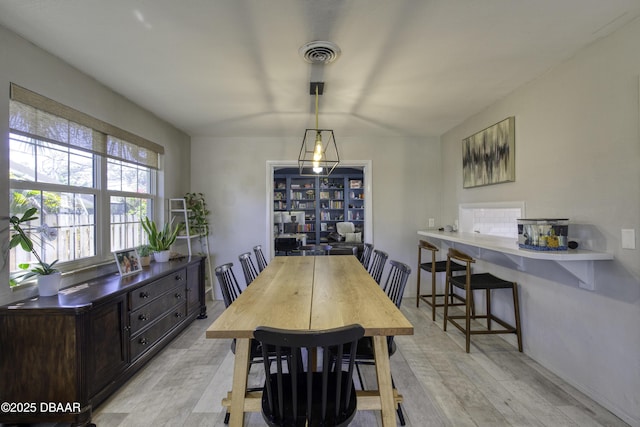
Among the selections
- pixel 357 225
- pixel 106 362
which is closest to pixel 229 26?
pixel 106 362

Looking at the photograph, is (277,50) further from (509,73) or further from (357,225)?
(357,225)

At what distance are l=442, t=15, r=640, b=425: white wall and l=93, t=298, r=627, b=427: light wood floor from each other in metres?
0.23

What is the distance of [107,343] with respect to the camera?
1975 mm

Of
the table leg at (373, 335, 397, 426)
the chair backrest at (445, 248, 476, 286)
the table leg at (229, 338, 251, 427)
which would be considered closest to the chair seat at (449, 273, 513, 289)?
the chair backrest at (445, 248, 476, 286)

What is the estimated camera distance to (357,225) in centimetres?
789

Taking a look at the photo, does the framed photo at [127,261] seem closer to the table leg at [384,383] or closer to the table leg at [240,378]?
the table leg at [240,378]

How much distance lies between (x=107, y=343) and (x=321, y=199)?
616 centimetres

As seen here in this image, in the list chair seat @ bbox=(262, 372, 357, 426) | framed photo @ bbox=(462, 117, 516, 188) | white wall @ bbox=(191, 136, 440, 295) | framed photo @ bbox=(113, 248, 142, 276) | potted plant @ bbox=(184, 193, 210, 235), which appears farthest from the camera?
white wall @ bbox=(191, 136, 440, 295)

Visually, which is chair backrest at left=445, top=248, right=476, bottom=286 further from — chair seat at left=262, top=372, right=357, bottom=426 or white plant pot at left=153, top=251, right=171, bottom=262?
white plant pot at left=153, top=251, right=171, bottom=262

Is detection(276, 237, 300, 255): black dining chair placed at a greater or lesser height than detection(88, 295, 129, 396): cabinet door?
greater

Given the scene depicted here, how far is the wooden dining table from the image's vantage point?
134 centimetres

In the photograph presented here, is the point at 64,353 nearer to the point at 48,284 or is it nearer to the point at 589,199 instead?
the point at 48,284

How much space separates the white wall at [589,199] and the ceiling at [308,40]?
20 centimetres

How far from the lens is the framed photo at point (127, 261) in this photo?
2490 mm
